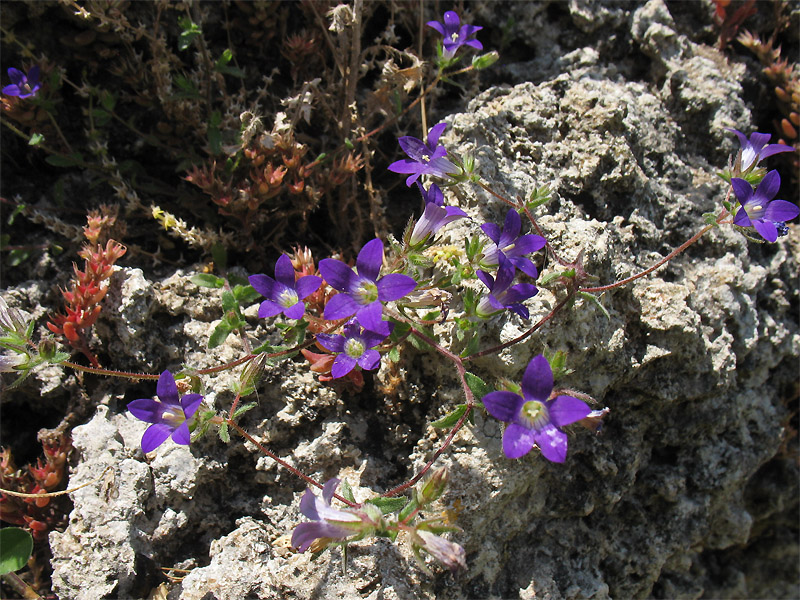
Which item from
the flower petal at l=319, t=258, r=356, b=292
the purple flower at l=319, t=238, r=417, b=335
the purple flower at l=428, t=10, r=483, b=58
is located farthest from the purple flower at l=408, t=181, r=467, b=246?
the purple flower at l=428, t=10, r=483, b=58

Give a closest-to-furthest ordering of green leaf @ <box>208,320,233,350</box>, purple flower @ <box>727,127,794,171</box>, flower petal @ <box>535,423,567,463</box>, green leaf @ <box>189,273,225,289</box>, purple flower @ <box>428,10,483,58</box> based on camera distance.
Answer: flower petal @ <box>535,423,567,463</box> → purple flower @ <box>727,127,794,171</box> → green leaf @ <box>208,320,233,350</box> → green leaf @ <box>189,273,225,289</box> → purple flower @ <box>428,10,483,58</box>

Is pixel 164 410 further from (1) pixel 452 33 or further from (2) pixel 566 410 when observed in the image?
(1) pixel 452 33

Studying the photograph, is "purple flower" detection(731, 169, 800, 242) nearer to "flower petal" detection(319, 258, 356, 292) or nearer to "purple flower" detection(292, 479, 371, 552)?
"flower petal" detection(319, 258, 356, 292)

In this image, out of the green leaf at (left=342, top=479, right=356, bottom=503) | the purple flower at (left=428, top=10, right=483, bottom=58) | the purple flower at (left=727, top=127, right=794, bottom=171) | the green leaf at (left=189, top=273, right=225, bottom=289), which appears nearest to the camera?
the green leaf at (left=342, top=479, right=356, bottom=503)

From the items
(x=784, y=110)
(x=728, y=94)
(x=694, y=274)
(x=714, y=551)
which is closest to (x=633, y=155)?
(x=694, y=274)

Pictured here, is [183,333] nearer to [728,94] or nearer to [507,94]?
[507,94]

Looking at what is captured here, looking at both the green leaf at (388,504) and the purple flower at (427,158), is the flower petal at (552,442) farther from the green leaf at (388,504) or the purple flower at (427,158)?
the purple flower at (427,158)
